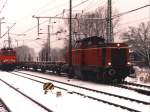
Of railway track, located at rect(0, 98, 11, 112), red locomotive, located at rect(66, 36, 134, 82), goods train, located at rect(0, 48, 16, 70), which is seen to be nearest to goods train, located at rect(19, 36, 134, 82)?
red locomotive, located at rect(66, 36, 134, 82)

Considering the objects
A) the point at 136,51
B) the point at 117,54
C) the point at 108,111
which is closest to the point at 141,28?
the point at 136,51

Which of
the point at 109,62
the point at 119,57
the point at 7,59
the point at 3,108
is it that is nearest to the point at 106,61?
the point at 109,62

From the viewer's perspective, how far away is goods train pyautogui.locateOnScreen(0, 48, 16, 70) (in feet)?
171

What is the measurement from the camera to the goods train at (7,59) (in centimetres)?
5197

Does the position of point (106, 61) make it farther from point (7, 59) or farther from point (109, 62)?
point (7, 59)

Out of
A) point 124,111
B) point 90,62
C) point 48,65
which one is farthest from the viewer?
point 48,65

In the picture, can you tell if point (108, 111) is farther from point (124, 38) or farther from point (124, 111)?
point (124, 38)

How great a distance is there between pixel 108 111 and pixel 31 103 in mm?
3986

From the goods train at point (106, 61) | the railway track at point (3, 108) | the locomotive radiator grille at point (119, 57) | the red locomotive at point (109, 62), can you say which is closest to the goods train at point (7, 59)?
the goods train at point (106, 61)

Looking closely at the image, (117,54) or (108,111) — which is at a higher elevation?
(117,54)

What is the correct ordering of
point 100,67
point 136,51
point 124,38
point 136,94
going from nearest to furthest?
1. point 136,94
2. point 100,67
3. point 136,51
4. point 124,38

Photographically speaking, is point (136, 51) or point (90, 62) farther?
point (136, 51)

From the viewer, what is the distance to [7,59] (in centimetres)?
5219

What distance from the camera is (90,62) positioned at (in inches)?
1065
